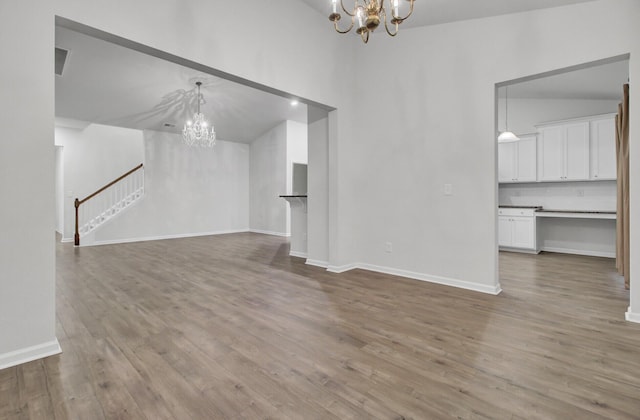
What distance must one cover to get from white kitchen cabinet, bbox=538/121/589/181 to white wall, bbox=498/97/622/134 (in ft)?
0.77

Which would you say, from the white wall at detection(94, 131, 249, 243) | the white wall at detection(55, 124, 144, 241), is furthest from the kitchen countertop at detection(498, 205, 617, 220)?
the white wall at detection(55, 124, 144, 241)

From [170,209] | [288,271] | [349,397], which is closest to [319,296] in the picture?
[288,271]

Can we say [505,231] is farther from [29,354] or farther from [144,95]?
[144,95]

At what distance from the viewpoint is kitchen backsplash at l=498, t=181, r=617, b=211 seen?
529cm

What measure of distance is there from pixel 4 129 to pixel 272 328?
2.19 metres

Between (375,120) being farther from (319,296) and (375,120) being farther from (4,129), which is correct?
(4,129)

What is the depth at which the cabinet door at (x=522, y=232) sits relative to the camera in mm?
5516

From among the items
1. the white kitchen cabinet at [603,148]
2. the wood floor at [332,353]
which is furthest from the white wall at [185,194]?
the white kitchen cabinet at [603,148]

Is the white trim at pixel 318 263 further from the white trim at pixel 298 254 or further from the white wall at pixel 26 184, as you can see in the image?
the white wall at pixel 26 184

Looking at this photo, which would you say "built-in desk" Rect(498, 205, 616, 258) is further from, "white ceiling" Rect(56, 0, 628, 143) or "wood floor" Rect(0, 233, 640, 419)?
"white ceiling" Rect(56, 0, 628, 143)

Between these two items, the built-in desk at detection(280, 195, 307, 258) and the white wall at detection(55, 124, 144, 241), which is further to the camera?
the white wall at detection(55, 124, 144, 241)

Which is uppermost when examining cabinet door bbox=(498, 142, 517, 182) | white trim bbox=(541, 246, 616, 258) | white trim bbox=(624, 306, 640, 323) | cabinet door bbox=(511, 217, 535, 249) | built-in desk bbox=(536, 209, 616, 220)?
cabinet door bbox=(498, 142, 517, 182)

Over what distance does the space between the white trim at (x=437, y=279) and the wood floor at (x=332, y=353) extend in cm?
15

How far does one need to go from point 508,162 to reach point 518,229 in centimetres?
137
